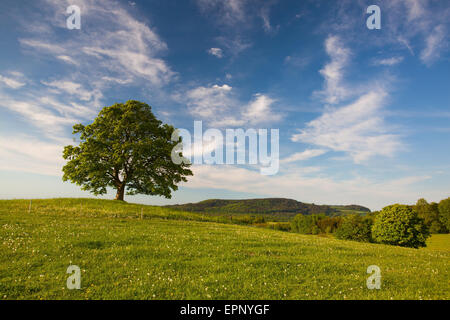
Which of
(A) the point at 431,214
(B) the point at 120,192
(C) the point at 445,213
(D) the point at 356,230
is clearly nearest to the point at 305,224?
(A) the point at 431,214

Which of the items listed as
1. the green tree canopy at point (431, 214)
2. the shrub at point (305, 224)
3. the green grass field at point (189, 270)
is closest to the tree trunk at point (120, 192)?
the green grass field at point (189, 270)

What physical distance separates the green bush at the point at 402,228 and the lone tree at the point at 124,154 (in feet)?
123

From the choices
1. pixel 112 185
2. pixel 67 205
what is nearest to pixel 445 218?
pixel 112 185

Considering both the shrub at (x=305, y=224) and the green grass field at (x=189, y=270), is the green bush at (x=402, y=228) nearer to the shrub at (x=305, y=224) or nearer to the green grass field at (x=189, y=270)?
the green grass field at (x=189, y=270)

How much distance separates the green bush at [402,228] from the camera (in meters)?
38.6

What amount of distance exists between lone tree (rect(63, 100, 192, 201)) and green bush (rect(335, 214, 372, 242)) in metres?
51.9

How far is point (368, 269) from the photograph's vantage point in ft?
34.8

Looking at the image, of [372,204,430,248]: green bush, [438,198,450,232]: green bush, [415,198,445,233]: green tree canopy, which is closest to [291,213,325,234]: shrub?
[415,198,445,233]: green tree canopy

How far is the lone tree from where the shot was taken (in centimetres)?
3650

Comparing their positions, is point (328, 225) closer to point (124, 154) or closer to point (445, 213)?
point (445, 213)

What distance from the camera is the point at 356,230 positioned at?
63.7 m

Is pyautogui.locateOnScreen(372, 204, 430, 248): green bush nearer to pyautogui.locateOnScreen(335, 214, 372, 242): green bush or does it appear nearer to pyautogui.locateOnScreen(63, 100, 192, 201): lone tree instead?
pyautogui.locateOnScreen(335, 214, 372, 242): green bush
